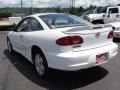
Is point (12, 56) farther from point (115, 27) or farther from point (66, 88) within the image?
point (115, 27)

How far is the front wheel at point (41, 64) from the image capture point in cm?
561

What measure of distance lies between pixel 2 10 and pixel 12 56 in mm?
40211

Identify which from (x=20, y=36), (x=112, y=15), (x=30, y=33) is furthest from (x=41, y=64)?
(x=112, y=15)

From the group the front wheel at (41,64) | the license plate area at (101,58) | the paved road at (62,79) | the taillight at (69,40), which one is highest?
the taillight at (69,40)

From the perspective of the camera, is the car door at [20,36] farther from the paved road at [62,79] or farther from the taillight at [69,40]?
the taillight at [69,40]

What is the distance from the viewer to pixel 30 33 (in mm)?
6285

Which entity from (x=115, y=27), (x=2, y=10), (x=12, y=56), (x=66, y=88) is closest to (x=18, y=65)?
(x=12, y=56)

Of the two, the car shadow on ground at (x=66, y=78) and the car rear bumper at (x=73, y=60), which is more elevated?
the car rear bumper at (x=73, y=60)

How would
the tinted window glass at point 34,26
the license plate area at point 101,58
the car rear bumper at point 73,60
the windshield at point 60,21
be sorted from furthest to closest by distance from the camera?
the tinted window glass at point 34,26, the windshield at point 60,21, the license plate area at point 101,58, the car rear bumper at point 73,60

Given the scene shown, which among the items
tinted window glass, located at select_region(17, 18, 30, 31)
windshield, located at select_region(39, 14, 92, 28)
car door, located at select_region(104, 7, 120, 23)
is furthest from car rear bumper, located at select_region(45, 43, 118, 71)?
car door, located at select_region(104, 7, 120, 23)

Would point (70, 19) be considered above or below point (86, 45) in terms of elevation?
above

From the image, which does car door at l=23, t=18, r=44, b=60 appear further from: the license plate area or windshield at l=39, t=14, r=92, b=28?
the license plate area

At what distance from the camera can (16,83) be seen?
5.63 meters

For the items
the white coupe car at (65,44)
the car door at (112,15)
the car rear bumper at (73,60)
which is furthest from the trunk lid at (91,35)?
the car door at (112,15)
